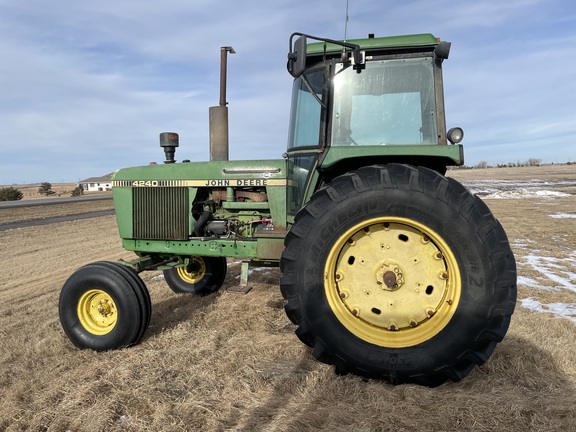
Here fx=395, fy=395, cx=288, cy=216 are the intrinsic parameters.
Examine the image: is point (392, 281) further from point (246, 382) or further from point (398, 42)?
point (398, 42)

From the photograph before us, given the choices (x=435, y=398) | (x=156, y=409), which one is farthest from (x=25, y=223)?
(x=435, y=398)

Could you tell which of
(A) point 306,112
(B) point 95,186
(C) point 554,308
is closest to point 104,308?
(A) point 306,112

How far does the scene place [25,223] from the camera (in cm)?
1536

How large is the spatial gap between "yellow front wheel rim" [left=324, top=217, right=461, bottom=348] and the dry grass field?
0.38 metres

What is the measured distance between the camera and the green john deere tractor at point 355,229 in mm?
2516

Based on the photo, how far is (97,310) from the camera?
11.9 ft

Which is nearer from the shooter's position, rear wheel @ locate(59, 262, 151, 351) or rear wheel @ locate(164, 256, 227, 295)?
rear wheel @ locate(59, 262, 151, 351)

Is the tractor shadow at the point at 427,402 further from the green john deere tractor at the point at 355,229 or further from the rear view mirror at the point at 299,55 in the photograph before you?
the rear view mirror at the point at 299,55

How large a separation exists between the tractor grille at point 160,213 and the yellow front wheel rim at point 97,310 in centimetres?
83

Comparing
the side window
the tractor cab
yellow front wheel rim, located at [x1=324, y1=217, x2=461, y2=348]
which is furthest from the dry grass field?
the tractor cab

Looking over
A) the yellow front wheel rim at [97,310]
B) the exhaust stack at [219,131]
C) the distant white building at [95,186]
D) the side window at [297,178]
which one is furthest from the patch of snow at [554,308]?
the distant white building at [95,186]

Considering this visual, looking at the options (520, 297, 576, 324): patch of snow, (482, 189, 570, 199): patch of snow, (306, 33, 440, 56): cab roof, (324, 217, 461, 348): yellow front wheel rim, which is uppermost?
(306, 33, 440, 56): cab roof

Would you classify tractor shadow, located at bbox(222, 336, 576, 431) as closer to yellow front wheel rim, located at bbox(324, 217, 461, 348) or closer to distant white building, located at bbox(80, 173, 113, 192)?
yellow front wheel rim, located at bbox(324, 217, 461, 348)

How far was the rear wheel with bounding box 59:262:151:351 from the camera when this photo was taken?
3.42 metres
